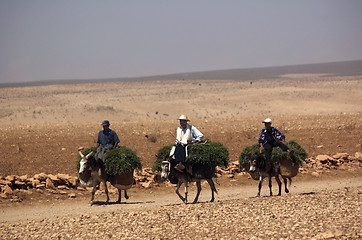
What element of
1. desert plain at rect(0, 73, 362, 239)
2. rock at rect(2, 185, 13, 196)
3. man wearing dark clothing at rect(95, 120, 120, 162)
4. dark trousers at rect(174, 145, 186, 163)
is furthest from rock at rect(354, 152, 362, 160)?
rock at rect(2, 185, 13, 196)

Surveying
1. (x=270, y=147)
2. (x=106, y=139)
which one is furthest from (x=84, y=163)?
(x=270, y=147)

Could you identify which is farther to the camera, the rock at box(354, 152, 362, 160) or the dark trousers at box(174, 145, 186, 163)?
the rock at box(354, 152, 362, 160)

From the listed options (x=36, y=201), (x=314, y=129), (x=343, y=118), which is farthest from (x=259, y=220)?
(x=343, y=118)

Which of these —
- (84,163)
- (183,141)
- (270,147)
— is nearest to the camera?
(84,163)

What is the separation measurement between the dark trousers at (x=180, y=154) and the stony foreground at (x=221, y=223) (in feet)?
5.19

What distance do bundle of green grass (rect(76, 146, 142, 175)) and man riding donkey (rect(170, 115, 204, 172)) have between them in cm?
144

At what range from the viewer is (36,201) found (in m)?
16.7

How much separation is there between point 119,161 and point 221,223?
4.71 meters

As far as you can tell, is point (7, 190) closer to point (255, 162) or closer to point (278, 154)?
point (255, 162)

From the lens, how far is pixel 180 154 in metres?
14.6

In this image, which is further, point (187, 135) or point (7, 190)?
point (7, 190)

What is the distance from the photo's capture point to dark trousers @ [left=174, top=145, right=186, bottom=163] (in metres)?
14.6

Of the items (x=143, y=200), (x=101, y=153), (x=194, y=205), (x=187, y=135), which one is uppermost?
(x=187, y=135)

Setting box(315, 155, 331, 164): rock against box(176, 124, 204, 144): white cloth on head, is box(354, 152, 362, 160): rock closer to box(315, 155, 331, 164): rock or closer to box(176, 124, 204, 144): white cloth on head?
box(315, 155, 331, 164): rock
